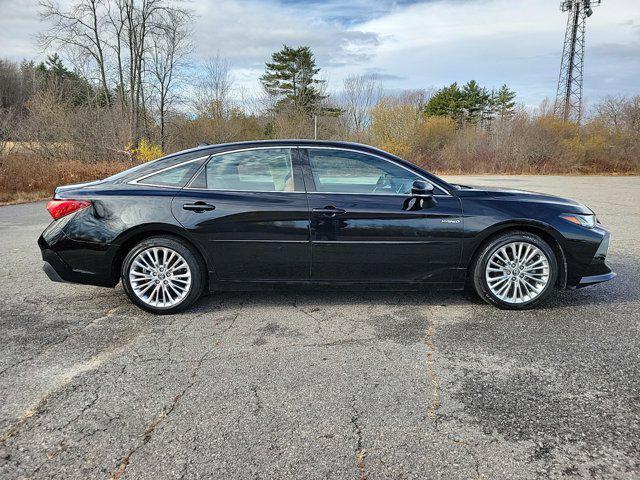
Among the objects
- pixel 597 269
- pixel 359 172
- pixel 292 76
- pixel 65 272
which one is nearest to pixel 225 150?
pixel 359 172

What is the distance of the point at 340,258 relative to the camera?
388 centimetres

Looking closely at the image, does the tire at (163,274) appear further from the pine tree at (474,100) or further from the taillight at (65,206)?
the pine tree at (474,100)

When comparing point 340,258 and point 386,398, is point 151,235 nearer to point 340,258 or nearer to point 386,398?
point 340,258

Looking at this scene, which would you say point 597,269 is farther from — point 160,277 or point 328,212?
point 160,277

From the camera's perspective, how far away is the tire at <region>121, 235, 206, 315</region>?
390 cm

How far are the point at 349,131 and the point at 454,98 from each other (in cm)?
1987

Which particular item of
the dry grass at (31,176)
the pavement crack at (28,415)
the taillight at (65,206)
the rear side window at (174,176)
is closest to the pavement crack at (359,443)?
the pavement crack at (28,415)

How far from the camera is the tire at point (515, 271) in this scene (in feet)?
13.0

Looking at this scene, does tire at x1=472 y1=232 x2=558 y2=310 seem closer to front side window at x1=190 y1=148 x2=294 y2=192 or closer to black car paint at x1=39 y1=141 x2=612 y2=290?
black car paint at x1=39 y1=141 x2=612 y2=290

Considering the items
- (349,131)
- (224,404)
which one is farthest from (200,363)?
(349,131)

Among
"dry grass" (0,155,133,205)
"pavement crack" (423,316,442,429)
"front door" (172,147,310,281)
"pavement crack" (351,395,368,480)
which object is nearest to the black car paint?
"front door" (172,147,310,281)

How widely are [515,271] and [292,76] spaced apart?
164 feet

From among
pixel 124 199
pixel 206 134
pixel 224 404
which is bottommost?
pixel 224 404

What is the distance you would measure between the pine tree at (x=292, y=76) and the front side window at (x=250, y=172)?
46609 mm
